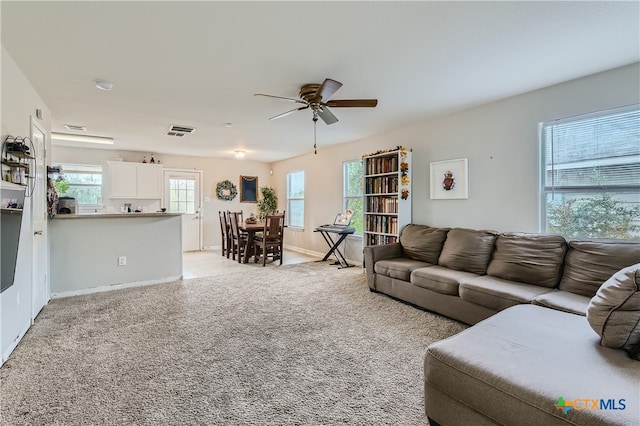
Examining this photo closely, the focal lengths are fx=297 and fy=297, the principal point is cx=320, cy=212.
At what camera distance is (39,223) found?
3.23 metres

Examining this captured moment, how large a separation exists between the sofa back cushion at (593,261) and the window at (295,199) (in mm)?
5363

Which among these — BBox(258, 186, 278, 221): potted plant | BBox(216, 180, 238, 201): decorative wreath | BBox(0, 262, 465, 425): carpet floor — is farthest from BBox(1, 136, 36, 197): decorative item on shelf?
BBox(258, 186, 278, 221): potted plant

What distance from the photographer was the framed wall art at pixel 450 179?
3801mm

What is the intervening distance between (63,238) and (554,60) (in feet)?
18.4

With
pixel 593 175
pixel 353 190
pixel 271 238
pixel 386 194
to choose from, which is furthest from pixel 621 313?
pixel 271 238

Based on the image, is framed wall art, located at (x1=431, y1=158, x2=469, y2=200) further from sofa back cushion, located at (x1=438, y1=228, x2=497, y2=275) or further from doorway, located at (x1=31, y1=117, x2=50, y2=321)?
doorway, located at (x1=31, y1=117, x2=50, y2=321)

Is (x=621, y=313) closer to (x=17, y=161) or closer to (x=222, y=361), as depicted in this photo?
(x=222, y=361)

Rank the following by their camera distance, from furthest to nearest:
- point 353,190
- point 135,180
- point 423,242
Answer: point 135,180 → point 353,190 → point 423,242

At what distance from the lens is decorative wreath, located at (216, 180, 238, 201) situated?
7742mm

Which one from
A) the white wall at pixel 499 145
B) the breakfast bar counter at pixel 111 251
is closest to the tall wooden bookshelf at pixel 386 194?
the white wall at pixel 499 145

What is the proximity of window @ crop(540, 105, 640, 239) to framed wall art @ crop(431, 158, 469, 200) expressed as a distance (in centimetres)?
83

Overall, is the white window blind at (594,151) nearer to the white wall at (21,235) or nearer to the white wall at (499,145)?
the white wall at (499,145)

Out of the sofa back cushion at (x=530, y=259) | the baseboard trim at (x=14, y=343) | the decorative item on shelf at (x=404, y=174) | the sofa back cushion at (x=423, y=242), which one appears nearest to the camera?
the baseboard trim at (x=14, y=343)

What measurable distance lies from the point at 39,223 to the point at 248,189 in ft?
16.8
